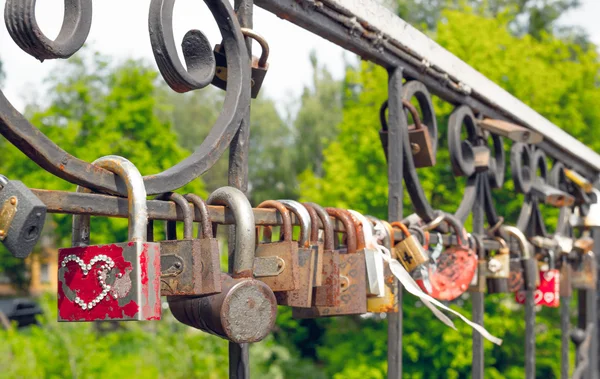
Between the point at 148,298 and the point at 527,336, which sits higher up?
the point at 148,298

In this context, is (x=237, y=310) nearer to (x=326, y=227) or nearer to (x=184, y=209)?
(x=184, y=209)

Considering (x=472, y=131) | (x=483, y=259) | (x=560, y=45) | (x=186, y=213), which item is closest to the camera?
(x=186, y=213)

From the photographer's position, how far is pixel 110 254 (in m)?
1.21

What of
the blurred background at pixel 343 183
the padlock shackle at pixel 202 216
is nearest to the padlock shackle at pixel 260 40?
the padlock shackle at pixel 202 216

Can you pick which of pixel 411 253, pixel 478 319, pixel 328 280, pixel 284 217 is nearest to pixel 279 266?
pixel 284 217

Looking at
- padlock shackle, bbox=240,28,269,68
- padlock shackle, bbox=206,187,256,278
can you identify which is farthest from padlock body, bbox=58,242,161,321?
padlock shackle, bbox=240,28,269,68

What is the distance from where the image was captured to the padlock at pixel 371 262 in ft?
6.30

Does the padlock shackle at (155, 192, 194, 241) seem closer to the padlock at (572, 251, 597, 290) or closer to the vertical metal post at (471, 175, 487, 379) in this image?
the vertical metal post at (471, 175, 487, 379)

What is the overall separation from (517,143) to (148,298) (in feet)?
8.98

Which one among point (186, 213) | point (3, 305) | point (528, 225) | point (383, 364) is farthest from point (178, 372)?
point (3, 305)

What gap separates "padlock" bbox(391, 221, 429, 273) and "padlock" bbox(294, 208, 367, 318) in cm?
38

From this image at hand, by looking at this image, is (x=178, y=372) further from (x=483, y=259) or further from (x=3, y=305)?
(x=3, y=305)

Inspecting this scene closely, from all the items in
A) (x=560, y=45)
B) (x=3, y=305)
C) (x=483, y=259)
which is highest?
(x=560, y=45)

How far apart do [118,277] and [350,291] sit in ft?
2.64
